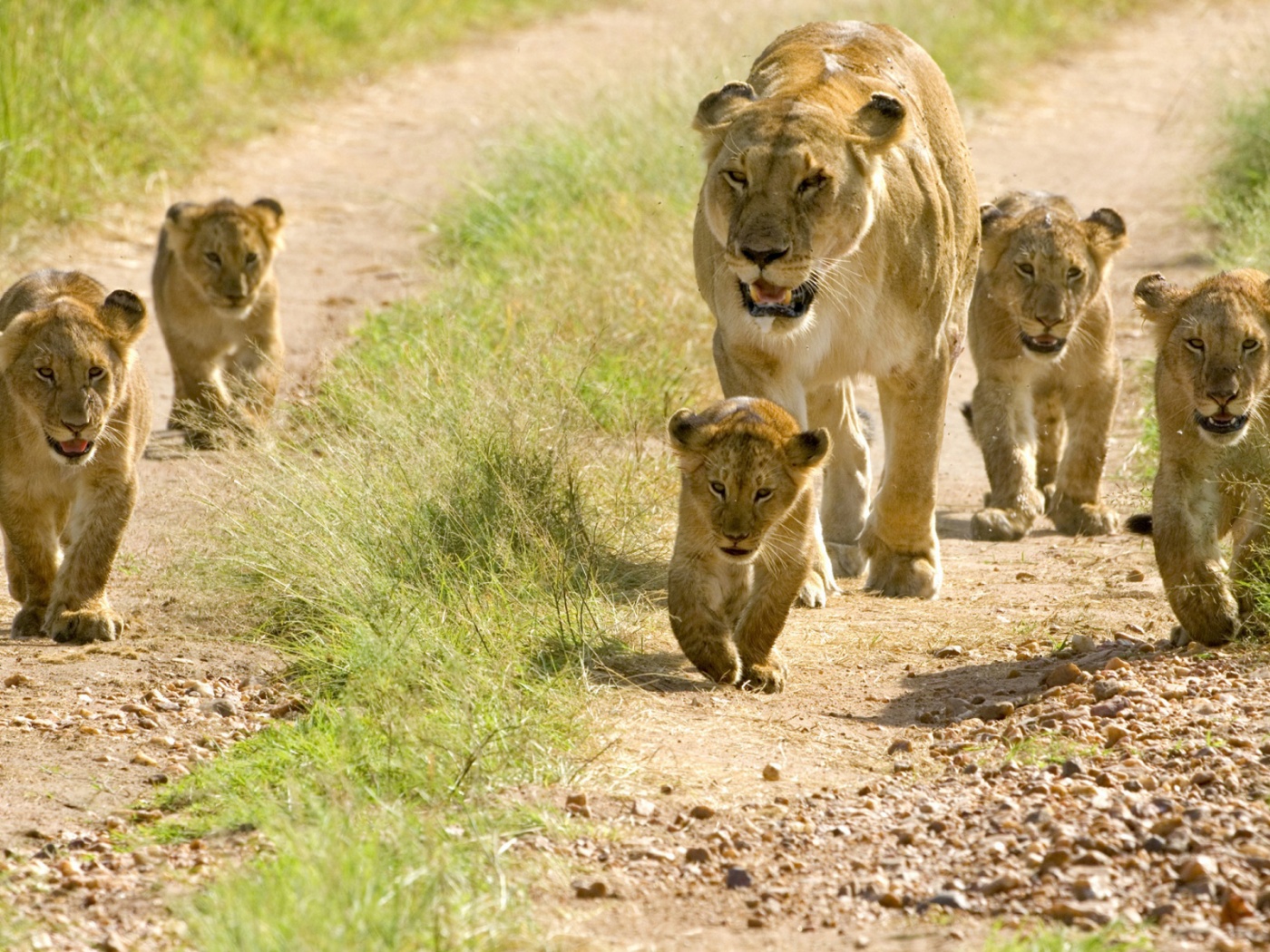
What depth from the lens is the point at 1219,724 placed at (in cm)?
502

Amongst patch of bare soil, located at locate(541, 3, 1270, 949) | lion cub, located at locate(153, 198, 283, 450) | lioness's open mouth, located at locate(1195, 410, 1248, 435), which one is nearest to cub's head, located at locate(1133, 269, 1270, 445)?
lioness's open mouth, located at locate(1195, 410, 1248, 435)

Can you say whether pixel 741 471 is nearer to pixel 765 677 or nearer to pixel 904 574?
pixel 765 677

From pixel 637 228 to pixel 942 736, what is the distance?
583cm

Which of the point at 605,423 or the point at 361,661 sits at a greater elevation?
the point at 605,423

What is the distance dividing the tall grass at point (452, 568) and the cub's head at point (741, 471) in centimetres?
56

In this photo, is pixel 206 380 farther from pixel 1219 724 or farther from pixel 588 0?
pixel 588 0

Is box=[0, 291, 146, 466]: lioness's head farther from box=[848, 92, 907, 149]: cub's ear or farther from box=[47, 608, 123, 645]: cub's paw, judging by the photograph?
box=[848, 92, 907, 149]: cub's ear

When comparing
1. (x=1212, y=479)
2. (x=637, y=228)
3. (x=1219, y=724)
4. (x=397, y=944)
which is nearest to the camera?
(x=397, y=944)

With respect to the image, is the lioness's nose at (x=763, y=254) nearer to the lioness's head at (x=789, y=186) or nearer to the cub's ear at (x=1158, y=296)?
the lioness's head at (x=789, y=186)

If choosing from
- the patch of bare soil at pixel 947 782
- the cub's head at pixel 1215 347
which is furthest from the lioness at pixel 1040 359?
the cub's head at pixel 1215 347

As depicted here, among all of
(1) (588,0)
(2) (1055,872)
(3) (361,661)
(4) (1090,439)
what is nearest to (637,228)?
(4) (1090,439)

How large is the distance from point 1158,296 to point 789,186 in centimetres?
117

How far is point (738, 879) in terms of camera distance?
4234mm

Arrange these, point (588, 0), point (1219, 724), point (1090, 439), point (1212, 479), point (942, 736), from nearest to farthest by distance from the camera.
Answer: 1. point (1219, 724)
2. point (942, 736)
3. point (1212, 479)
4. point (1090, 439)
5. point (588, 0)
